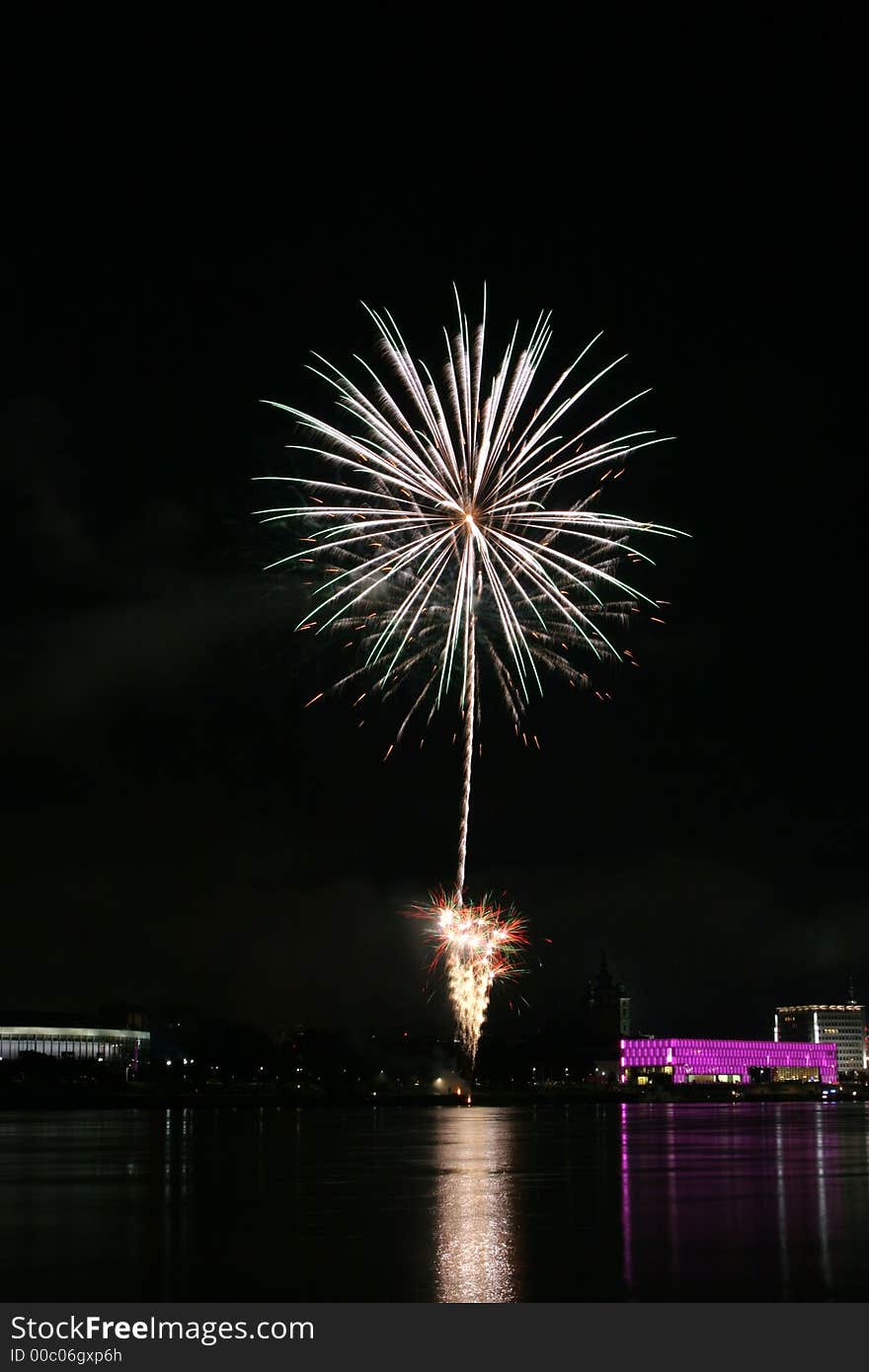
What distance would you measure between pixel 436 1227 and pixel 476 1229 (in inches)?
23.4

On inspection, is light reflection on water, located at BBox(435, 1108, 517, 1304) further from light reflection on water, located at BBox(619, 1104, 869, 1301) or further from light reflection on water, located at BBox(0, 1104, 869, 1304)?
light reflection on water, located at BBox(619, 1104, 869, 1301)

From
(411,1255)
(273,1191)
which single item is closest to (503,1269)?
(411,1255)

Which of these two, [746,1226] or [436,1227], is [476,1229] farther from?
[746,1226]

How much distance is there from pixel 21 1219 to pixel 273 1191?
253 inches

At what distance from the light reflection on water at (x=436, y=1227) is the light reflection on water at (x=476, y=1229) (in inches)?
1.8

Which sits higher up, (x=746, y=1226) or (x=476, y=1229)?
(x=476, y=1229)

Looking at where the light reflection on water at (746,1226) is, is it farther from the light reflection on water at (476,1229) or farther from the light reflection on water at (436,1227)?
the light reflection on water at (476,1229)

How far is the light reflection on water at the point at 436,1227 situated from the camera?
14.5 metres

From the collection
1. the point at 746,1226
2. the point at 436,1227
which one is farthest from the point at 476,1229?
the point at 746,1226

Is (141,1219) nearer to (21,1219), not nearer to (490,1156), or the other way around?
(21,1219)

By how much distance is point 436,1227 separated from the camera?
19.4 m

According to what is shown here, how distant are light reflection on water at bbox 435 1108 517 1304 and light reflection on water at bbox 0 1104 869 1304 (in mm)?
46

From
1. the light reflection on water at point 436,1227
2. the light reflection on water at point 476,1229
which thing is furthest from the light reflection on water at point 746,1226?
the light reflection on water at point 476,1229
